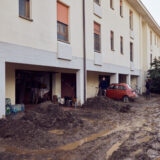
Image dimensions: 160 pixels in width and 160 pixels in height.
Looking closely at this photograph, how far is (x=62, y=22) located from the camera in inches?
464

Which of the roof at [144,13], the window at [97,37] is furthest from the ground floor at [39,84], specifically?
the roof at [144,13]

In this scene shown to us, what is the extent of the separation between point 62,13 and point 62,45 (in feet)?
5.86

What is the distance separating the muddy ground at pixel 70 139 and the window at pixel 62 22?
4312mm

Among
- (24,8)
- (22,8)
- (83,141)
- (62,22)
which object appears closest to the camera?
(83,141)

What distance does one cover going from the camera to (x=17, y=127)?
6.78 m

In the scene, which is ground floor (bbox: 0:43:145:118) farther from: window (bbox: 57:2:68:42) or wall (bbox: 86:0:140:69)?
window (bbox: 57:2:68:42)

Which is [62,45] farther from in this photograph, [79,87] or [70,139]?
[70,139]

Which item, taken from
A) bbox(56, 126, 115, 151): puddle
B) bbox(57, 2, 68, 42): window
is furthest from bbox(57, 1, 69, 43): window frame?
bbox(56, 126, 115, 151): puddle

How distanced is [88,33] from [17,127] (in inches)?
349

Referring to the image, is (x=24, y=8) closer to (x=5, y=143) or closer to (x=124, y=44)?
(x=5, y=143)

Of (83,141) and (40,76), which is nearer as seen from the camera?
(83,141)

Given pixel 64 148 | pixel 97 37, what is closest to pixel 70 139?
pixel 64 148

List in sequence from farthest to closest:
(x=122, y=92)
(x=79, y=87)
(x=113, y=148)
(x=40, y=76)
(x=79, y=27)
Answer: (x=122, y=92), (x=40, y=76), (x=79, y=87), (x=79, y=27), (x=113, y=148)

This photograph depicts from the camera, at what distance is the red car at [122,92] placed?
16439 millimetres
